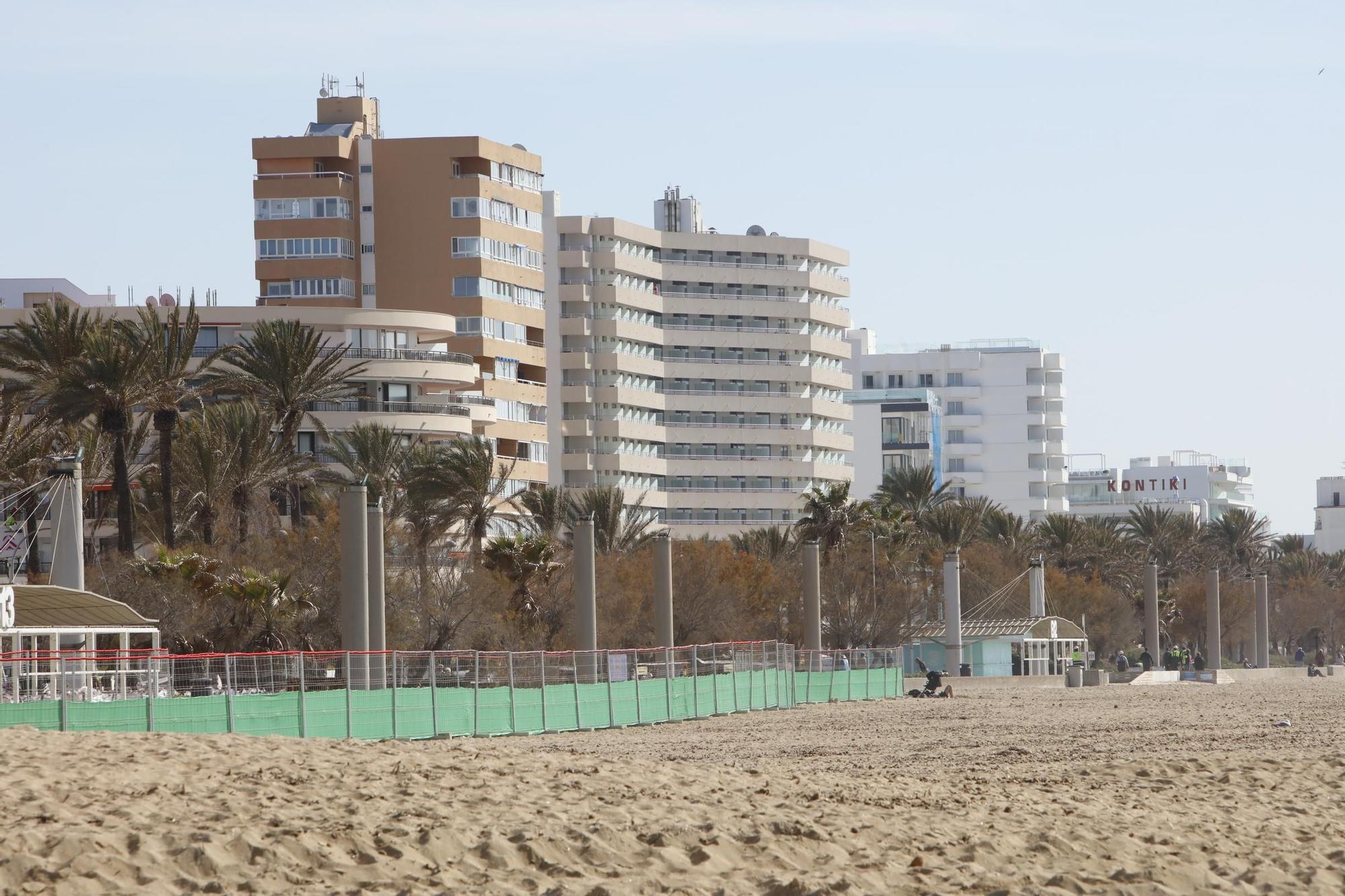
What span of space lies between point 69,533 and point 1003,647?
44.1 m

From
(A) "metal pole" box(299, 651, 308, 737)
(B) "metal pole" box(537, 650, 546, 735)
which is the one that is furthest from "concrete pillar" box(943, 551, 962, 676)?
(A) "metal pole" box(299, 651, 308, 737)

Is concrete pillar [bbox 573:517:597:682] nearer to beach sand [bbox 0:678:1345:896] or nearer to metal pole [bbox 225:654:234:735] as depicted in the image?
metal pole [bbox 225:654:234:735]

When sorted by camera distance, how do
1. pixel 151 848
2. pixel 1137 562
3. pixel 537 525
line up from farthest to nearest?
pixel 1137 562
pixel 537 525
pixel 151 848

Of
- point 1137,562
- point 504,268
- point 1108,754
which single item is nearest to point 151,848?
point 1108,754

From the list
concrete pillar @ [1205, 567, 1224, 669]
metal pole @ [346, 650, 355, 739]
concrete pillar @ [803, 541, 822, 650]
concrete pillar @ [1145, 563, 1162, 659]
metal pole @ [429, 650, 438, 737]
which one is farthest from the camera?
concrete pillar @ [1205, 567, 1224, 669]

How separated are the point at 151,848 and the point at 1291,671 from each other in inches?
3412

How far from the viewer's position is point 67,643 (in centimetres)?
3475

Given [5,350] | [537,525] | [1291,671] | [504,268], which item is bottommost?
[1291,671]

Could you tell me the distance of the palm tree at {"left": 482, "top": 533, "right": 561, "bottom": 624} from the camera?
6034 cm

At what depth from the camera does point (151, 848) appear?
563 inches

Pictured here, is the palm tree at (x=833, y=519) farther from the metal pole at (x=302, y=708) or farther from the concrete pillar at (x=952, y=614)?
the metal pole at (x=302, y=708)

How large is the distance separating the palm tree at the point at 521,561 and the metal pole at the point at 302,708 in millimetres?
30022

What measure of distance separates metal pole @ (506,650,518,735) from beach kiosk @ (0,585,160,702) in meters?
6.06

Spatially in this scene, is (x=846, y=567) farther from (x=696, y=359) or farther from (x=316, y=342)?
(x=696, y=359)
